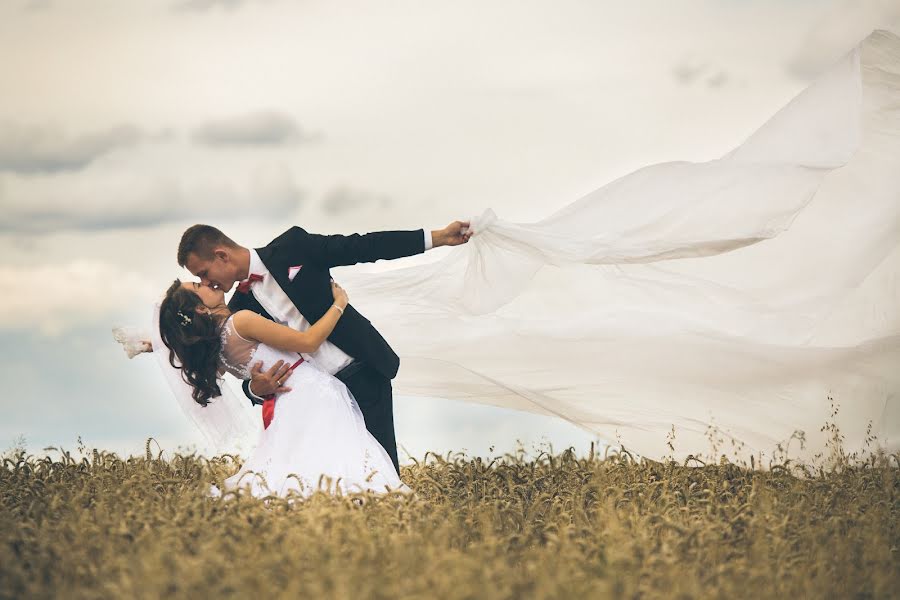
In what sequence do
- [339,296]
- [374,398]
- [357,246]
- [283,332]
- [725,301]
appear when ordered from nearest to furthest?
[283,332], [357,246], [339,296], [374,398], [725,301]

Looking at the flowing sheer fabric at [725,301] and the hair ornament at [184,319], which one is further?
the flowing sheer fabric at [725,301]

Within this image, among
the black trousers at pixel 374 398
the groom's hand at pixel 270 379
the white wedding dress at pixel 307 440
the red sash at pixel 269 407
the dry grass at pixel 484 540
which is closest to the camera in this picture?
the dry grass at pixel 484 540

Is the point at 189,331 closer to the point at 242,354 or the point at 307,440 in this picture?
the point at 242,354

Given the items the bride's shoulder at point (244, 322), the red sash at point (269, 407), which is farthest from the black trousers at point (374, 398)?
the bride's shoulder at point (244, 322)

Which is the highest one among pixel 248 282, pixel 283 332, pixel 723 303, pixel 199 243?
pixel 199 243

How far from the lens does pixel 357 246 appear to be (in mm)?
6652

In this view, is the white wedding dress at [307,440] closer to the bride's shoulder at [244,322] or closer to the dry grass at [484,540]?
the bride's shoulder at [244,322]

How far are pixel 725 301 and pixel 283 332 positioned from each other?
343 cm

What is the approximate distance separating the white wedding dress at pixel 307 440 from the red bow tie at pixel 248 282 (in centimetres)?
24

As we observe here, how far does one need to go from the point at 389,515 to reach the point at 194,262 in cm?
211

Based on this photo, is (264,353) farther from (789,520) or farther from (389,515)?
(789,520)

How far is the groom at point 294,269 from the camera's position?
6613 mm

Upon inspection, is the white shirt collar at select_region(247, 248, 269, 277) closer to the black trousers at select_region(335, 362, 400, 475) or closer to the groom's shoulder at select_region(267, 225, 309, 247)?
the groom's shoulder at select_region(267, 225, 309, 247)

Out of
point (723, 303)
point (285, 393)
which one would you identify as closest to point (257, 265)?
point (285, 393)
